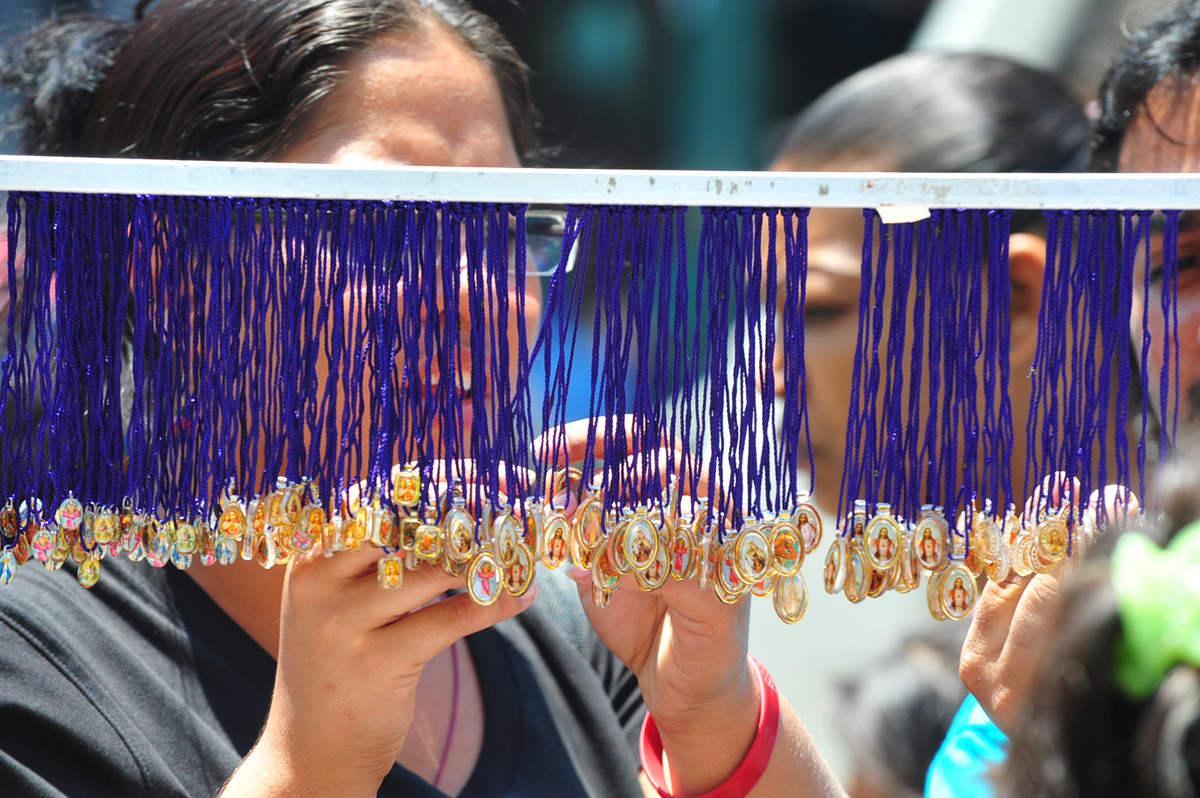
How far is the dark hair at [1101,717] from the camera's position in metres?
0.45

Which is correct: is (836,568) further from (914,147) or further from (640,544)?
(914,147)

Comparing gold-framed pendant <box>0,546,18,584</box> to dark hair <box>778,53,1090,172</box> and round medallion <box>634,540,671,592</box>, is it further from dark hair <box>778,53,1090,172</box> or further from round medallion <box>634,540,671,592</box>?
dark hair <box>778,53,1090,172</box>

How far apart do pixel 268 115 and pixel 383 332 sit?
0.40 m

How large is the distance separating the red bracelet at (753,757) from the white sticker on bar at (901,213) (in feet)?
1.48

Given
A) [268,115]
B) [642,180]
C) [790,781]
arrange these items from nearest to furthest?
1. [642,180]
2. [790,781]
3. [268,115]

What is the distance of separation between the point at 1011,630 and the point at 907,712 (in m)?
1.23

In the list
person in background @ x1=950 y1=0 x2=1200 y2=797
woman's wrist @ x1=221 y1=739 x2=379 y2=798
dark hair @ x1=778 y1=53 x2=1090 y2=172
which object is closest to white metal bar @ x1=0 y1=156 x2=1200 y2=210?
person in background @ x1=950 y1=0 x2=1200 y2=797

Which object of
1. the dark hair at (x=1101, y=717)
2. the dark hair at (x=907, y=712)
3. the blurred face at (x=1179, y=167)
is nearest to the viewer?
the dark hair at (x=1101, y=717)

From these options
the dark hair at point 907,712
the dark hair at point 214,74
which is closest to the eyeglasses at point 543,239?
the dark hair at point 214,74

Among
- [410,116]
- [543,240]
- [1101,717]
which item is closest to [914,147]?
[543,240]

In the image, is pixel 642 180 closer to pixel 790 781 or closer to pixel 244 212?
pixel 244 212

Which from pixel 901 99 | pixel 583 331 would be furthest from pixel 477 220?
pixel 583 331

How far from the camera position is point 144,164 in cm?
71

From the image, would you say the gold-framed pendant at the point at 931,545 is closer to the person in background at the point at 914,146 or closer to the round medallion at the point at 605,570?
the round medallion at the point at 605,570
